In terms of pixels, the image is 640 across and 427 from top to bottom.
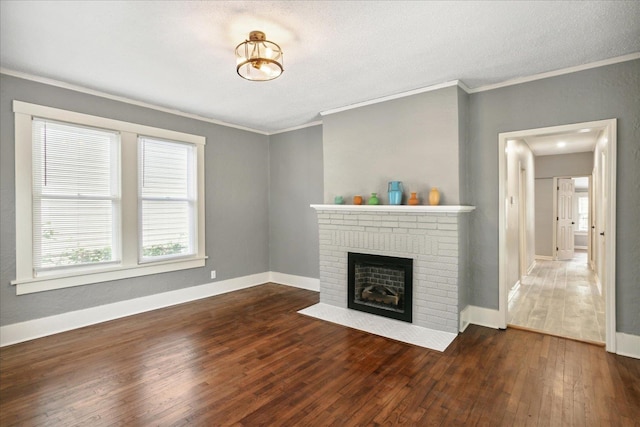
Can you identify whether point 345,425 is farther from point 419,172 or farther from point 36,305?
point 36,305

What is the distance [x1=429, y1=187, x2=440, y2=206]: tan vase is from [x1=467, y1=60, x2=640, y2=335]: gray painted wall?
536mm

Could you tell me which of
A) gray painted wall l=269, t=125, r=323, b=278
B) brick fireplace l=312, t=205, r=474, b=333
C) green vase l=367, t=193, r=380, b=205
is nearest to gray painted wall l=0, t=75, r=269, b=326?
gray painted wall l=269, t=125, r=323, b=278

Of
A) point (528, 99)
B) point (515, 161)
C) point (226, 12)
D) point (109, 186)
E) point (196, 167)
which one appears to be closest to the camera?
point (226, 12)

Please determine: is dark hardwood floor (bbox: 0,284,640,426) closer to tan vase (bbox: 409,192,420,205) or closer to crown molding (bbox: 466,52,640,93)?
tan vase (bbox: 409,192,420,205)

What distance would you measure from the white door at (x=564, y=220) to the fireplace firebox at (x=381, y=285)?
6.65 metres

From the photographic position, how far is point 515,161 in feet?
17.6

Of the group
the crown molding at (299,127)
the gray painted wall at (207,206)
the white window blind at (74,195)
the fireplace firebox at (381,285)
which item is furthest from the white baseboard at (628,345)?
the white window blind at (74,195)

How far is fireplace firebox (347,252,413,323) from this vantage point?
385 cm

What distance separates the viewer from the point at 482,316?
379cm

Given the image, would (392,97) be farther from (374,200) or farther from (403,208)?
(403,208)

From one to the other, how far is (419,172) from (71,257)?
4.11 metres

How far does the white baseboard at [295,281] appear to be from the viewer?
215 inches

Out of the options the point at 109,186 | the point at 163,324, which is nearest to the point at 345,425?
the point at 163,324

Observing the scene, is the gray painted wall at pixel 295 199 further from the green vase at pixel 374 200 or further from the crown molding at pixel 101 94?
the green vase at pixel 374 200
